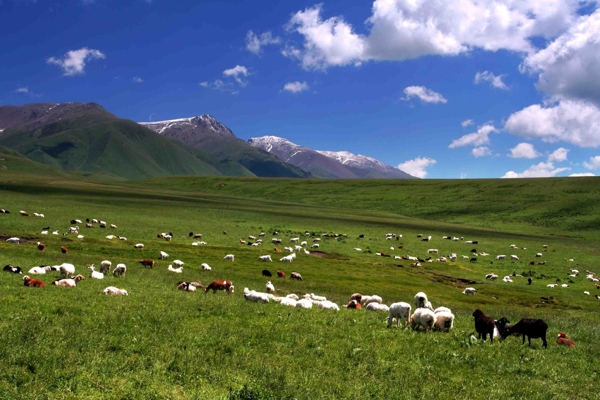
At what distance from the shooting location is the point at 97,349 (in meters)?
11.3

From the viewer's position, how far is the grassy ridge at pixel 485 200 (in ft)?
358

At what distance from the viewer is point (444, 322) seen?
16438 mm

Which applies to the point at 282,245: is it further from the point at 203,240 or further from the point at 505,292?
the point at 505,292

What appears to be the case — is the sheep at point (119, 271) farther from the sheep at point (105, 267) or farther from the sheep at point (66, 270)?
the sheep at point (66, 270)

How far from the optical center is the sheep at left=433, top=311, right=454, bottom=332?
16400mm

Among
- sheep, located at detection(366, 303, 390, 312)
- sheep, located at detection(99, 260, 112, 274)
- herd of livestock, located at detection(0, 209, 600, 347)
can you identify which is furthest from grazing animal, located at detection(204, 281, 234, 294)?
sheep, located at detection(366, 303, 390, 312)

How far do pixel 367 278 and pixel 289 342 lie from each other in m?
24.6

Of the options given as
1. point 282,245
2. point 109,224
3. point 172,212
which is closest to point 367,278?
point 282,245

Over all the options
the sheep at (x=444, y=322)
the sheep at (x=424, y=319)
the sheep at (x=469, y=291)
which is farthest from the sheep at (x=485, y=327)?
the sheep at (x=469, y=291)

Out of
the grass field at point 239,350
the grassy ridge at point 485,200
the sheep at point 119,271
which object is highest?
the grassy ridge at point 485,200

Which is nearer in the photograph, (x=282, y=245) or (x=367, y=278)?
(x=367, y=278)

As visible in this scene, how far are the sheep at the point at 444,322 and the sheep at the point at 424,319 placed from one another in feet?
1.44

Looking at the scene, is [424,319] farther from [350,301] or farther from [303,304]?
[350,301]

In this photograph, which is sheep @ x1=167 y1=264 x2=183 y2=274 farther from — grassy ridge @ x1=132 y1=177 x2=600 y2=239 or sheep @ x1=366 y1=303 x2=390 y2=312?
grassy ridge @ x1=132 y1=177 x2=600 y2=239
